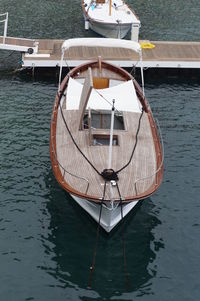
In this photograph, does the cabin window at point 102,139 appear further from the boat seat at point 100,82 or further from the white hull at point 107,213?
the boat seat at point 100,82

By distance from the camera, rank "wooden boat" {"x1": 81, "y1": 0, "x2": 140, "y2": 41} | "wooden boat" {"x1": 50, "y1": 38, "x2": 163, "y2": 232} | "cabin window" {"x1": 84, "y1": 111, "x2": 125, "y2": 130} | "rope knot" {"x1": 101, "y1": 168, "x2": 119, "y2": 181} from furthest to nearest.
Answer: "wooden boat" {"x1": 81, "y1": 0, "x2": 140, "y2": 41}
"cabin window" {"x1": 84, "y1": 111, "x2": 125, "y2": 130}
"rope knot" {"x1": 101, "y1": 168, "x2": 119, "y2": 181}
"wooden boat" {"x1": 50, "y1": 38, "x2": 163, "y2": 232}

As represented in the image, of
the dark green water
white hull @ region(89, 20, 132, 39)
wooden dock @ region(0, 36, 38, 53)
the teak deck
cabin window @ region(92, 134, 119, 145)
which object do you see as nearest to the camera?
the dark green water

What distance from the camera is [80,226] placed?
24250 mm

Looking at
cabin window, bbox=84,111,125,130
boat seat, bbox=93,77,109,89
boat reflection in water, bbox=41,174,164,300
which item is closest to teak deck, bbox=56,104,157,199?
cabin window, bbox=84,111,125,130

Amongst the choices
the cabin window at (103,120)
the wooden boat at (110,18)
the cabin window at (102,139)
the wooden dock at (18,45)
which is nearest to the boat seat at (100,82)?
the cabin window at (103,120)

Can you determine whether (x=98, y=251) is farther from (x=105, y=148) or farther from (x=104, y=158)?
(x=105, y=148)

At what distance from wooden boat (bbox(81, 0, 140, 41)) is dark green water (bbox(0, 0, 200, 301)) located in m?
13.6

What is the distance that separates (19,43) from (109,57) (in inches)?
342

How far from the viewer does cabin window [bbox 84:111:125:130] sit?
27552 millimetres

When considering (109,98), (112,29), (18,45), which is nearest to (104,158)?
(109,98)

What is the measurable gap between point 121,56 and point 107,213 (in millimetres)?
23367

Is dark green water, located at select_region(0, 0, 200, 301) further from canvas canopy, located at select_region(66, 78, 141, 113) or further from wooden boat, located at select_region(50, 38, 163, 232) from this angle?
canvas canopy, located at select_region(66, 78, 141, 113)

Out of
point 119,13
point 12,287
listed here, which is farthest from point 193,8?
point 12,287

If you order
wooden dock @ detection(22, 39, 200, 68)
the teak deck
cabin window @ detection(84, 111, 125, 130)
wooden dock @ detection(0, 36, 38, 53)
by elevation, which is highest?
wooden dock @ detection(0, 36, 38, 53)
